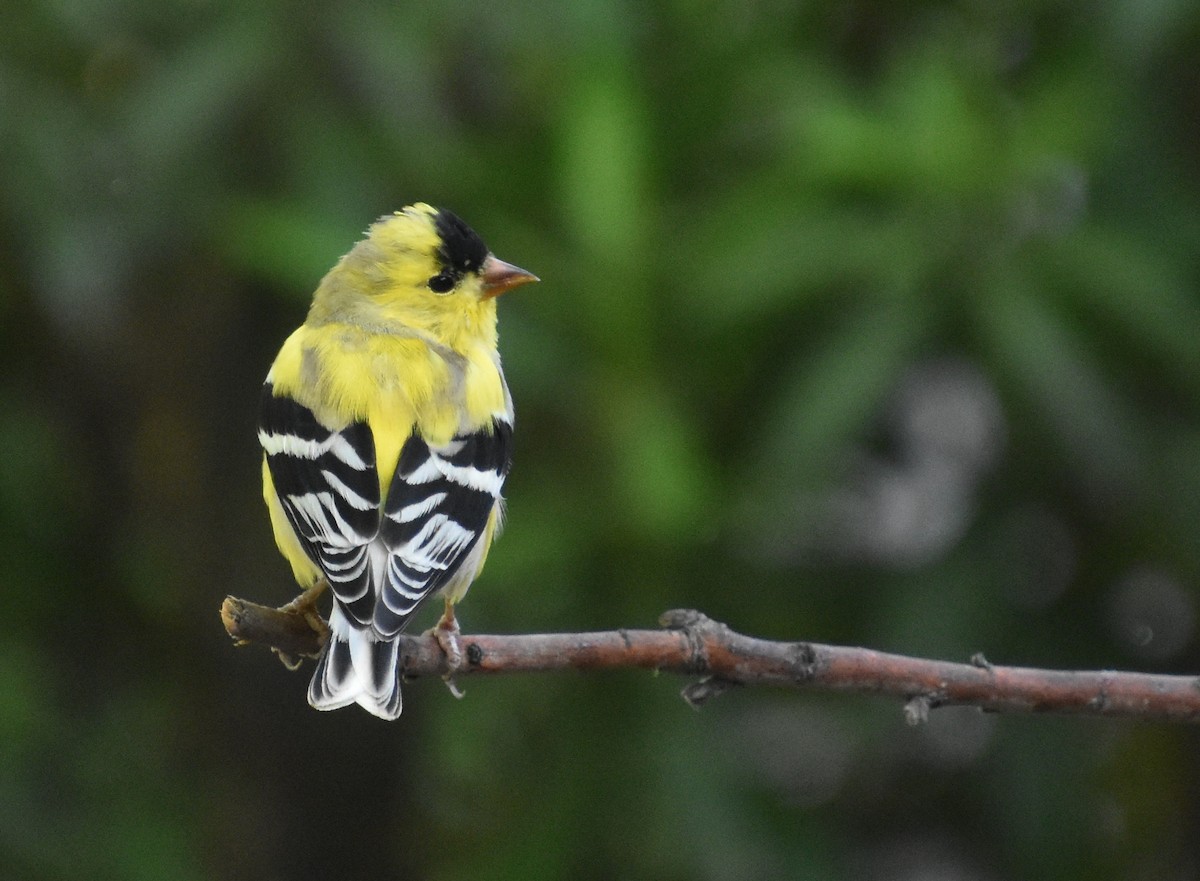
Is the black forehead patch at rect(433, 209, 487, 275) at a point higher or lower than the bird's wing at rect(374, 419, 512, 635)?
higher

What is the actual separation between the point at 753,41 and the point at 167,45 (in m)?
1.41

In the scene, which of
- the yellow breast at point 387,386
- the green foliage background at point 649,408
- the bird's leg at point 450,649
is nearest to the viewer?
the bird's leg at point 450,649

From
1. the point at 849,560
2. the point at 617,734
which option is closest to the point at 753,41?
the point at 849,560

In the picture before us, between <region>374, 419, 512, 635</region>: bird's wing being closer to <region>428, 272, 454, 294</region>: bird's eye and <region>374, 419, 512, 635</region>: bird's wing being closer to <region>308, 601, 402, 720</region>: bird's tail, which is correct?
<region>308, 601, 402, 720</region>: bird's tail

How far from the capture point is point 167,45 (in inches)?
151

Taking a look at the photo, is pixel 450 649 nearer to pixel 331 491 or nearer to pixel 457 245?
pixel 331 491

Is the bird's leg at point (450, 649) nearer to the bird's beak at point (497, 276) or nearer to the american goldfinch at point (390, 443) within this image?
the american goldfinch at point (390, 443)

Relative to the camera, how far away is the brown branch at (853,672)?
199 centimetres

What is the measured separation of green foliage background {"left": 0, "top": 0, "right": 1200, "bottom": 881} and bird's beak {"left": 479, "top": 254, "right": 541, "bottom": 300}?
19.4 inches

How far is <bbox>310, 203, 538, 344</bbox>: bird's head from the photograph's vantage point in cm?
325

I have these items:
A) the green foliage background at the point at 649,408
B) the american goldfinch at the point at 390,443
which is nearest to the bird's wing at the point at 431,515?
the american goldfinch at the point at 390,443

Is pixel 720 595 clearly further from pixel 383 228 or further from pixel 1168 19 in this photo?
pixel 1168 19

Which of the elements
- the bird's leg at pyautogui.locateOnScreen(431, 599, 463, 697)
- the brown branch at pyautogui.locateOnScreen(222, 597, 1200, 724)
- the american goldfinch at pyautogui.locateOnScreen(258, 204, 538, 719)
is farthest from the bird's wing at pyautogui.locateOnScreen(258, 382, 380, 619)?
the brown branch at pyautogui.locateOnScreen(222, 597, 1200, 724)

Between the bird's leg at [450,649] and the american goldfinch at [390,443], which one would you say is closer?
the bird's leg at [450,649]
